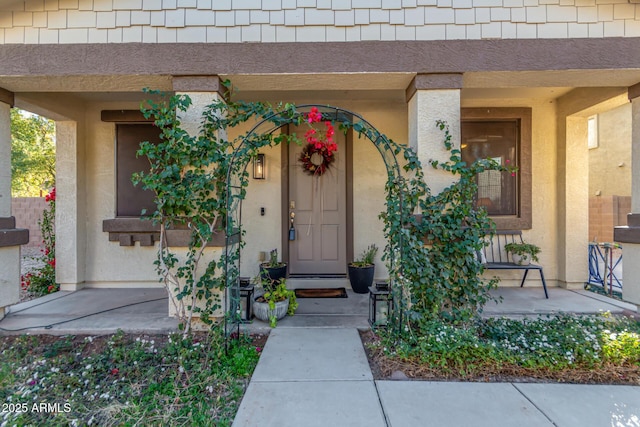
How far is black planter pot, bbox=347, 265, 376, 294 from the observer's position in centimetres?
398

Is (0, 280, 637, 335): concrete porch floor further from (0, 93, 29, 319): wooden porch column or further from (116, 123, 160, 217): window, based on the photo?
(116, 123, 160, 217): window

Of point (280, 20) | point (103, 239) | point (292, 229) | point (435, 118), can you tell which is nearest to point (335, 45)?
point (280, 20)

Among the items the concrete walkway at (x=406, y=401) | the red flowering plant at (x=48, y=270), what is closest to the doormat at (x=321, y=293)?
the concrete walkway at (x=406, y=401)

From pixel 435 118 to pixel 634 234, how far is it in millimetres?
2256

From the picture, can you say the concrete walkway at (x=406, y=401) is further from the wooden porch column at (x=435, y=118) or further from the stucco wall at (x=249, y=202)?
the stucco wall at (x=249, y=202)

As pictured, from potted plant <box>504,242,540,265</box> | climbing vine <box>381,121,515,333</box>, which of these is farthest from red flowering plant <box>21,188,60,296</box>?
potted plant <box>504,242,540,265</box>

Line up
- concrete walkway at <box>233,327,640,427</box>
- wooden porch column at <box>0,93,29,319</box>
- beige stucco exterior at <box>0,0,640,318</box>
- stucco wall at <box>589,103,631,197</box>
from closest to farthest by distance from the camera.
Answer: concrete walkway at <box>233,327,640,427</box>, beige stucco exterior at <box>0,0,640,318</box>, wooden porch column at <box>0,93,29,319</box>, stucco wall at <box>589,103,631,197</box>

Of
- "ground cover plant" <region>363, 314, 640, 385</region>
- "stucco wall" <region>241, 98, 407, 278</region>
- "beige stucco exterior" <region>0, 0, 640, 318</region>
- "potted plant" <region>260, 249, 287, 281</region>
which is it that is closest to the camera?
"ground cover plant" <region>363, 314, 640, 385</region>

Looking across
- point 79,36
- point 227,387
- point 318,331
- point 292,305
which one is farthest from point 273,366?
point 79,36

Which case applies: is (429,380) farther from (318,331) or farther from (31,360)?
(31,360)

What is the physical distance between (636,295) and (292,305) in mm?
3388

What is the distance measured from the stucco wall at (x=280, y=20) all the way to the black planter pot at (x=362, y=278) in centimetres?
252

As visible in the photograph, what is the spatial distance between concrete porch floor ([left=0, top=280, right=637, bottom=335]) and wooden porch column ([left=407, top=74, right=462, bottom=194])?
1.52 m

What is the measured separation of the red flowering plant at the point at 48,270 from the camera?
4.20 meters
